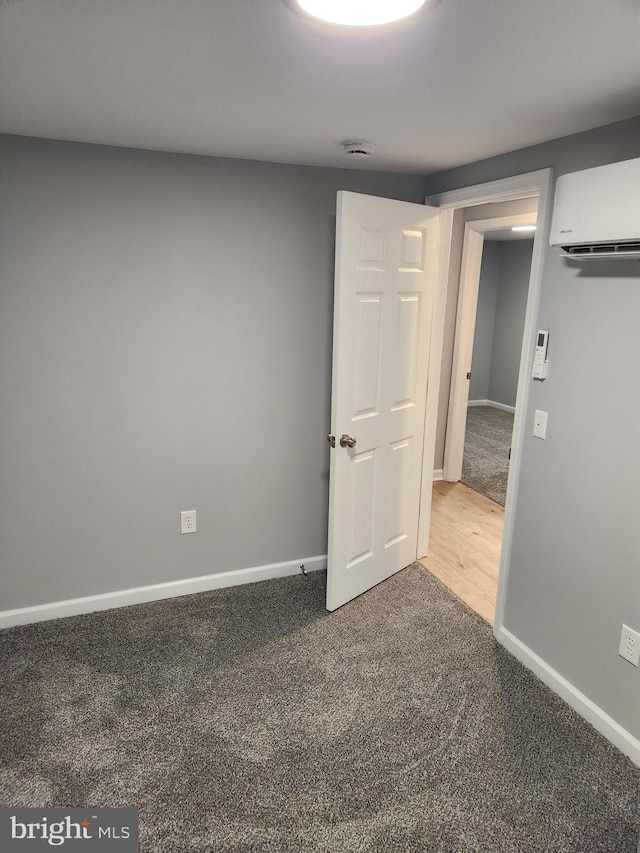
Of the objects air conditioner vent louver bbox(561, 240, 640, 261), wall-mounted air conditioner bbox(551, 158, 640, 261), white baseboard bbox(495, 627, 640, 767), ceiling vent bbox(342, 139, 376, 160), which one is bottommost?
white baseboard bbox(495, 627, 640, 767)

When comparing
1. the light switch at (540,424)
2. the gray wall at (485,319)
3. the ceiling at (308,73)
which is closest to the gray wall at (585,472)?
the light switch at (540,424)

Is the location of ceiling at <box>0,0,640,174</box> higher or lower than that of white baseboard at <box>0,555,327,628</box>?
higher

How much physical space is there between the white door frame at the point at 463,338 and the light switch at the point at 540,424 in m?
2.34

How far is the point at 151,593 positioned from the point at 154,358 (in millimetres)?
1232

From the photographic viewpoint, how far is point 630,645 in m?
2.04

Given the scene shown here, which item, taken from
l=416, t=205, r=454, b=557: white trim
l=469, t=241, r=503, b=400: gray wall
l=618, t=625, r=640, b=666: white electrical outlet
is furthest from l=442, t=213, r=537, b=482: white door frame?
l=469, t=241, r=503, b=400: gray wall

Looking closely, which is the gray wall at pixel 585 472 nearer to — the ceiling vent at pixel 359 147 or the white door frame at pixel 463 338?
the ceiling vent at pixel 359 147

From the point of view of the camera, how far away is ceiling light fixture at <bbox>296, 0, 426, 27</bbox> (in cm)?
109

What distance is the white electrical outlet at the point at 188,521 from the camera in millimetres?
2973

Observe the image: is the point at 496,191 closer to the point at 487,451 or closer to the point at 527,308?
the point at 527,308

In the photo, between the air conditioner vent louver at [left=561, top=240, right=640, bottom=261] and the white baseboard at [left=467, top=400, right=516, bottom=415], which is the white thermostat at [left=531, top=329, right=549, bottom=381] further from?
the white baseboard at [left=467, top=400, right=516, bottom=415]

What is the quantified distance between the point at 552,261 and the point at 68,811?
8.40ft

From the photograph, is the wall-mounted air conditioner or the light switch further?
the light switch

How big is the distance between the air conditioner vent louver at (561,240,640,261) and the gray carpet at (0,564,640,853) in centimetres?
174
